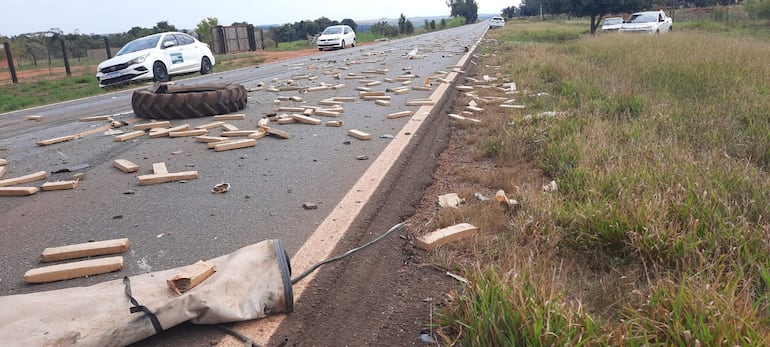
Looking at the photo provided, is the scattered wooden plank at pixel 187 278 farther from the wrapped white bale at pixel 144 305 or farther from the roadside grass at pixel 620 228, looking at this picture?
the roadside grass at pixel 620 228

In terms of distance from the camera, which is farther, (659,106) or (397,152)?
(659,106)

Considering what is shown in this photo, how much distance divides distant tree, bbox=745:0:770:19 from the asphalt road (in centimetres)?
4616

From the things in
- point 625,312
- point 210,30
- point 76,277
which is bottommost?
point 625,312

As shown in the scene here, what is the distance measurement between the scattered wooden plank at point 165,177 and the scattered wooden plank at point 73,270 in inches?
70.8

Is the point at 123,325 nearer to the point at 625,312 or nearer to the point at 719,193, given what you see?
the point at 625,312

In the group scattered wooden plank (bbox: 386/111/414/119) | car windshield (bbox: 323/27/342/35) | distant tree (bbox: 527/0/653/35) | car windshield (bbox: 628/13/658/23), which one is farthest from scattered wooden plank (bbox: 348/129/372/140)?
distant tree (bbox: 527/0/653/35)

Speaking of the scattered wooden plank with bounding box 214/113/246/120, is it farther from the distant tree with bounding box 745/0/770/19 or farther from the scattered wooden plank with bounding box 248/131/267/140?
the distant tree with bounding box 745/0/770/19

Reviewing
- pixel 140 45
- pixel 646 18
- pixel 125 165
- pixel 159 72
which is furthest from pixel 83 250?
pixel 646 18

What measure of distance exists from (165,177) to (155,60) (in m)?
12.9

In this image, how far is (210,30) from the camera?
41.2 m

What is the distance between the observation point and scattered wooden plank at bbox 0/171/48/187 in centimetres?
499

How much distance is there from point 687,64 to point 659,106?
12.3ft

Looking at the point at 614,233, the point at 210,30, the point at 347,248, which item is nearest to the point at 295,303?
the point at 347,248


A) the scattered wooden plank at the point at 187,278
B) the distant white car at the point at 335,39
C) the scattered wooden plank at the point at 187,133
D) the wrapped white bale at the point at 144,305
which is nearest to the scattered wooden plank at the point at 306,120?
the scattered wooden plank at the point at 187,133
